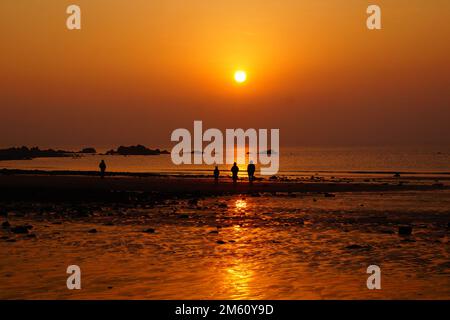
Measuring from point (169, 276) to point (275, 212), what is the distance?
16.9 meters

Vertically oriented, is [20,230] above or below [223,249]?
above

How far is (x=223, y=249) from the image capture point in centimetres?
2016

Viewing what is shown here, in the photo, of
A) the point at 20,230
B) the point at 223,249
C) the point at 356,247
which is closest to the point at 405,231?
the point at 356,247

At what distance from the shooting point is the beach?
48.2 ft

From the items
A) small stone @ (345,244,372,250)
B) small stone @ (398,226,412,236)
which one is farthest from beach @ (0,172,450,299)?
small stone @ (398,226,412,236)

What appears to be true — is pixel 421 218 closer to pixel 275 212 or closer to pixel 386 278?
pixel 275 212

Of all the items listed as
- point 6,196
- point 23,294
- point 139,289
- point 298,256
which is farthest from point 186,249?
point 6,196

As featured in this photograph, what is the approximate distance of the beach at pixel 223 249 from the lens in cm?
1468

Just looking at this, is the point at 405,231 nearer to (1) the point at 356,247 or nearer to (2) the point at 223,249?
(1) the point at 356,247

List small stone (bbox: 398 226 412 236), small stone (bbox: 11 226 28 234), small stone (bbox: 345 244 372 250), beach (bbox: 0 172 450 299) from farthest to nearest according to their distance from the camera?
small stone (bbox: 398 226 412 236) < small stone (bbox: 11 226 28 234) < small stone (bbox: 345 244 372 250) < beach (bbox: 0 172 450 299)

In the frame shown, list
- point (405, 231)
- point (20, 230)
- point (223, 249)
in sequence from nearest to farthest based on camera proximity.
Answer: point (223, 249)
point (20, 230)
point (405, 231)

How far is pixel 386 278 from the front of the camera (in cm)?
1587

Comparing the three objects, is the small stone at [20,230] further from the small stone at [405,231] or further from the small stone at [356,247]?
the small stone at [405,231]

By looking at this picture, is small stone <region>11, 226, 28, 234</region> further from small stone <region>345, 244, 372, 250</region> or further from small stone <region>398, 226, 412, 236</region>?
small stone <region>398, 226, 412, 236</region>
